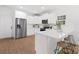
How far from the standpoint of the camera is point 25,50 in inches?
47.6

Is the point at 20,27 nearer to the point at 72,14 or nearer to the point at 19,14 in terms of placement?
the point at 19,14

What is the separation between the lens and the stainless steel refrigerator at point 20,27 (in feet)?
3.91

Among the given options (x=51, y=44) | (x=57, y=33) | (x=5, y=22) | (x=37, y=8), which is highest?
(x=37, y=8)

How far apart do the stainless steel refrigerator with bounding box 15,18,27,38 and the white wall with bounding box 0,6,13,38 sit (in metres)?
0.07

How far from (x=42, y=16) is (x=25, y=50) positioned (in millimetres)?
473

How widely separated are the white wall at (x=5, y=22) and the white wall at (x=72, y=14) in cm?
57

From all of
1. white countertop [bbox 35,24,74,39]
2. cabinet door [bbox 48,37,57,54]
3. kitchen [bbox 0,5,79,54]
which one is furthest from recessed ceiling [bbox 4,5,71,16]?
cabinet door [bbox 48,37,57,54]

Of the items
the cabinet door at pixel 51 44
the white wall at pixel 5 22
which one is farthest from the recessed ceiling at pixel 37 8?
the cabinet door at pixel 51 44

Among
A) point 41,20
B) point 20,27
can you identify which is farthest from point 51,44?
point 20,27

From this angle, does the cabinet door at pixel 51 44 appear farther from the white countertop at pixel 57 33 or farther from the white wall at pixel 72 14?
the white wall at pixel 72 14

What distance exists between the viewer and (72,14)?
3.85 feet

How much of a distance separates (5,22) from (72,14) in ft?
2.67
